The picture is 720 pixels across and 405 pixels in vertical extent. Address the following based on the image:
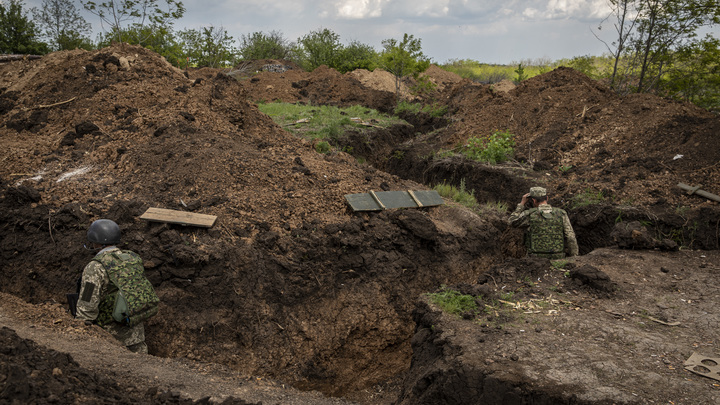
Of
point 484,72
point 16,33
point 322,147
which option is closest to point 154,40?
point 16,33

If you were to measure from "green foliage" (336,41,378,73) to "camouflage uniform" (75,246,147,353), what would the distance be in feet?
67.7

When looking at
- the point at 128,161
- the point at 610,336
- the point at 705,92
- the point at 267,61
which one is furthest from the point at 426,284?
the point at 267,61

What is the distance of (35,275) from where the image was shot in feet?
17.8

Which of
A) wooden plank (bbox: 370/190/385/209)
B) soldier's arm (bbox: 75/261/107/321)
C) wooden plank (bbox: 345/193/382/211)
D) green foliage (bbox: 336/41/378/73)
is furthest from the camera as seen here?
green foliage (bbox: 336/41/378/73)

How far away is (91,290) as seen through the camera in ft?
13.8

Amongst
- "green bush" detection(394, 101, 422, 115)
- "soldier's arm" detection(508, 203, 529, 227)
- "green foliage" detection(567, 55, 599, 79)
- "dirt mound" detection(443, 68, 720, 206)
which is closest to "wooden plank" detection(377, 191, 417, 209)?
"soldier's arm" detection(508, 203, 529, 227)

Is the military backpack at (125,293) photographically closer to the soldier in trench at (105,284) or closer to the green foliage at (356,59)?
the soldier in trench at (105,284)

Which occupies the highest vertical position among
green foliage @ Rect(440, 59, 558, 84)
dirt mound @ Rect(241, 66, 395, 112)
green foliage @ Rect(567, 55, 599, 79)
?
green foliage @ Rect(440, 59, 558, 84)

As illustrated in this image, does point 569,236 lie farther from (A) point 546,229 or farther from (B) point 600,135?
(B) point 600,135

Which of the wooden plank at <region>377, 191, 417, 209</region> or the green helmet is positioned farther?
the wooden plank at <region>377, 191, 417, 209</region>

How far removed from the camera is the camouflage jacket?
6566 mm

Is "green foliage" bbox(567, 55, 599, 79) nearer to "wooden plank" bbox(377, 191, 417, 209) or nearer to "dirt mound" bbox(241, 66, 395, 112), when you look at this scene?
"dirt mound" bbox(241, 66, 395, 112)

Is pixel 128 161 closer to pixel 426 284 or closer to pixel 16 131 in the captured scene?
pixel 16 131

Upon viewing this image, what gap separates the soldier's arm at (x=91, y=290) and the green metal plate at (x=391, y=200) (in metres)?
3.58
